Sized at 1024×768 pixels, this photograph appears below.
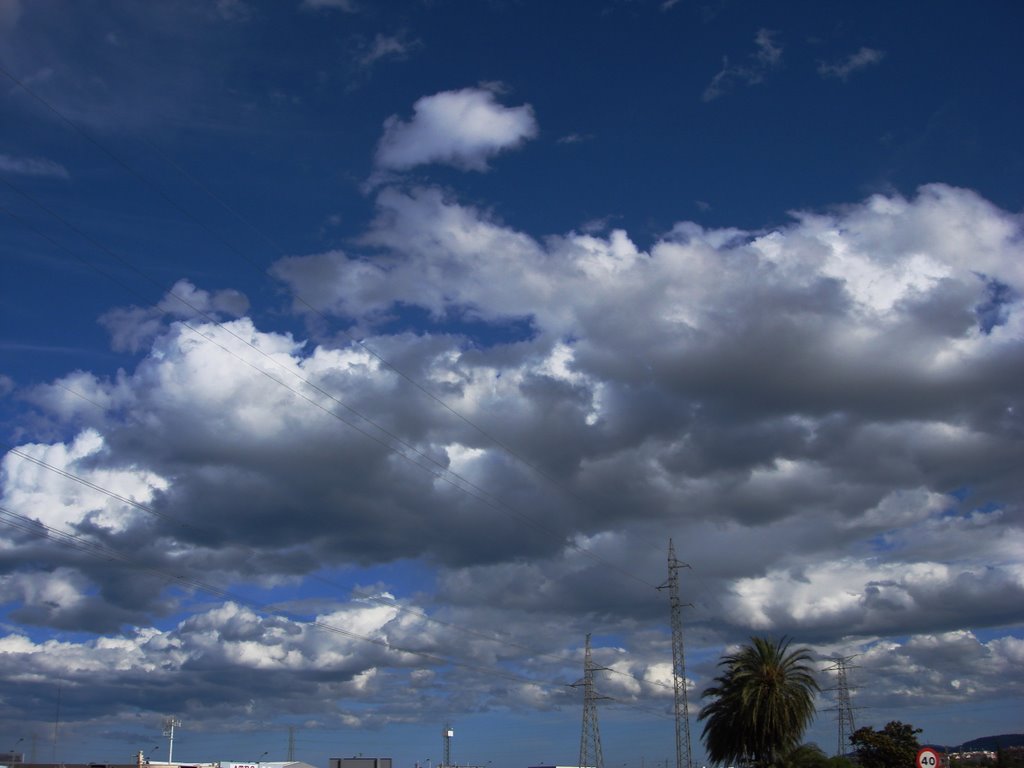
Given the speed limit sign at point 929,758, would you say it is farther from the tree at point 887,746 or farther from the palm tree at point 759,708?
the tree at point 887,746

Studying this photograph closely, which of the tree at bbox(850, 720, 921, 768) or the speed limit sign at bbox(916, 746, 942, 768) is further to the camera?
the tree at bbox(850, 720, 921, 768)

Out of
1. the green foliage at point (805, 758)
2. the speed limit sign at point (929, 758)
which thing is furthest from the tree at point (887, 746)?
the speed limit sign at point (929, 758)

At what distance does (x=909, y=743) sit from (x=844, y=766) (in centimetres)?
5038

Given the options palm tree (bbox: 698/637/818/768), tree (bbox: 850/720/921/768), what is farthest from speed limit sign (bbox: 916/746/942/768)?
tree (bbox: 850/720/921/768)

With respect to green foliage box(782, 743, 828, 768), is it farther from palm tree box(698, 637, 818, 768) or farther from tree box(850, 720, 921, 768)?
tree box(850, 720, 921, 768)

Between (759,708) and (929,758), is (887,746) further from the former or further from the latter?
(929,758)

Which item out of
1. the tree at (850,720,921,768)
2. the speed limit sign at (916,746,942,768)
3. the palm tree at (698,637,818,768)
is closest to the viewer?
the speed limit sign at (916,746,942,768)

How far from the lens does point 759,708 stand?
83.3 meters

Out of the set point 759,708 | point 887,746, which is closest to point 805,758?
point 759,708

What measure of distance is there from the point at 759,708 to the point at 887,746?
→ 2275 inches

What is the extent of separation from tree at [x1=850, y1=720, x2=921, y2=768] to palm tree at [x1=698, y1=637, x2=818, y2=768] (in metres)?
50.5

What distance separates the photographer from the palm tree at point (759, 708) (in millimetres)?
83188

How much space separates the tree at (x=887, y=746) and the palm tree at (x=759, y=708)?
50.5 metres

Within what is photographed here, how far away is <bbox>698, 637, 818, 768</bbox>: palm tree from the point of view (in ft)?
273
